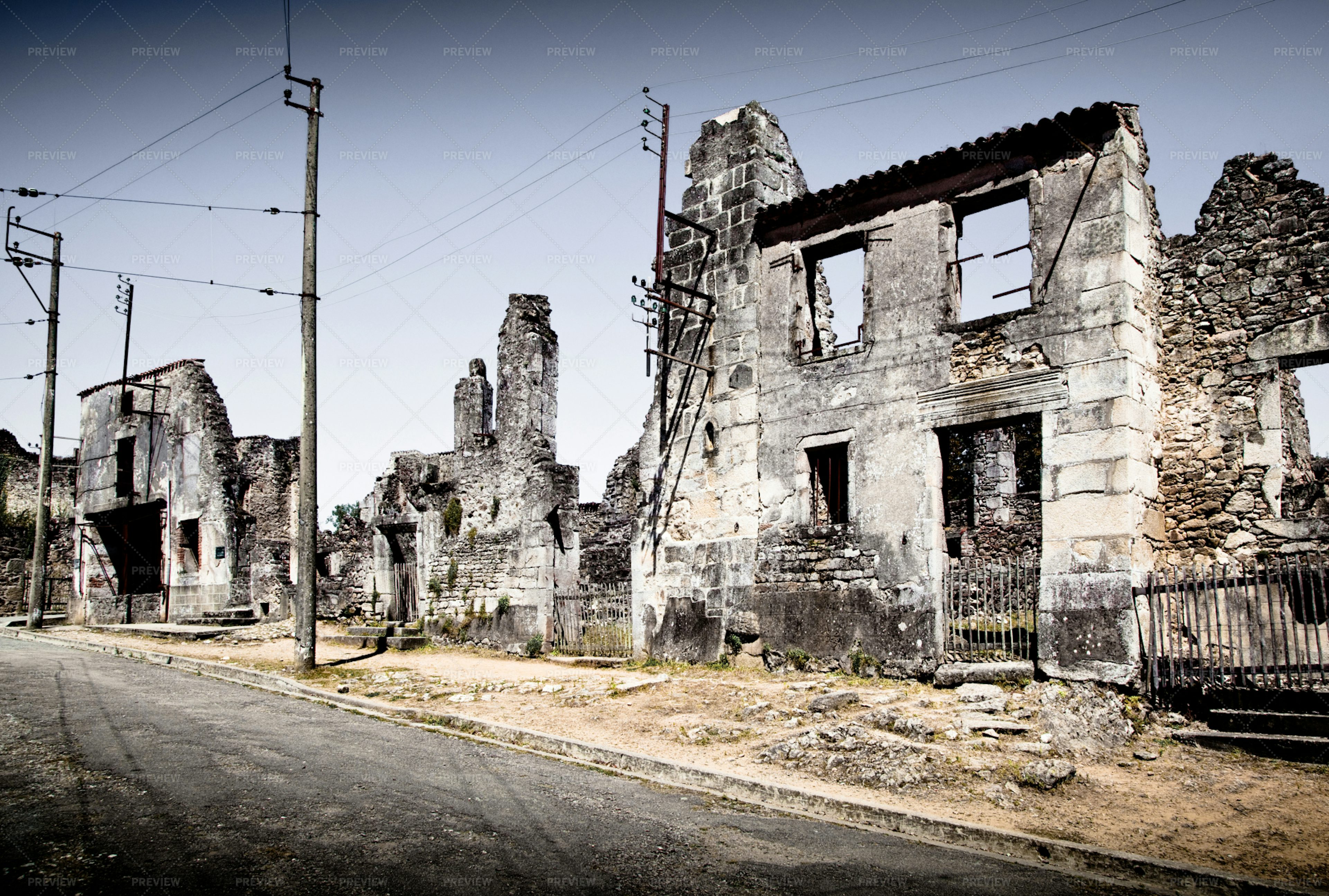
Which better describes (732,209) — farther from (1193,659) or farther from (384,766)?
(384,766)

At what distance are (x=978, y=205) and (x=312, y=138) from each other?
11.3 m

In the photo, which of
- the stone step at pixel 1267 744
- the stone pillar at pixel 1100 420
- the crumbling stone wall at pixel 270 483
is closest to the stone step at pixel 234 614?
the crumbling stone wall at pixel 270 483

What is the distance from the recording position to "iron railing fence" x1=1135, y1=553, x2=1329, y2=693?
9094 millimetres

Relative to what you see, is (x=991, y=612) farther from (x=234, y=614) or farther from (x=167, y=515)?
(x=167, y=515)

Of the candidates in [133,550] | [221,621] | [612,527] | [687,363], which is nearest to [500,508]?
[687,363]

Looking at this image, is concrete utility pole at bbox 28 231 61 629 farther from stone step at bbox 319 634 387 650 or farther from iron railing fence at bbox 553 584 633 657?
iron railing fence at bbox 553 584 633 657

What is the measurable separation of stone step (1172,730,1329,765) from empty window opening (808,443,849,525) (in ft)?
18.2

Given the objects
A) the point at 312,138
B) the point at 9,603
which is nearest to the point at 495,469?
the point at 312,138

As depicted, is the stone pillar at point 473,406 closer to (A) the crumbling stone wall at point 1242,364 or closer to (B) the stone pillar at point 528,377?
(B) the stone pillar at point 528,377

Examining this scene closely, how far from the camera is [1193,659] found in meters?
9.97

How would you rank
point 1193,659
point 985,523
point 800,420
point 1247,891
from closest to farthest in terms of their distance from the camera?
point 1247,891, point 1193,659, point 800,420, point 985,523

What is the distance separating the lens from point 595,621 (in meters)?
16.8

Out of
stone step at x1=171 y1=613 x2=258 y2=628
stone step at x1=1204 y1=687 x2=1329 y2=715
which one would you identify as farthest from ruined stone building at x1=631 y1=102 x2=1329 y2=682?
stone step at x1=171 y1=613 x2=258 y2=628

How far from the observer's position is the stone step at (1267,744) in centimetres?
847
